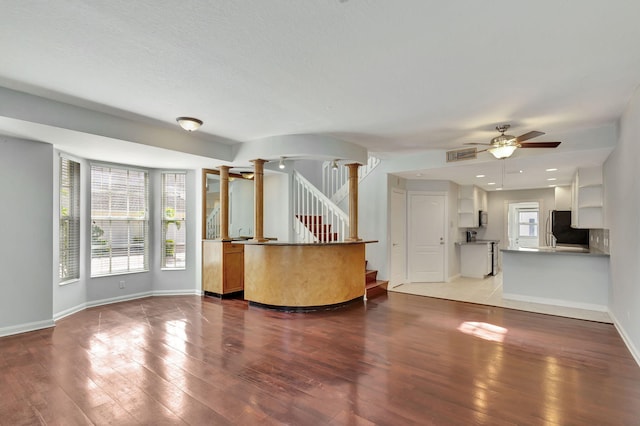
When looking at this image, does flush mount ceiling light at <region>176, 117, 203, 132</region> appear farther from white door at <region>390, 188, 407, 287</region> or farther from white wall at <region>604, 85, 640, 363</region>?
white wall at <region>604, 85, 640, 363</region>

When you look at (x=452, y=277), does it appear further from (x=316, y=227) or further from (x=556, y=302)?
(x=316, y=227)

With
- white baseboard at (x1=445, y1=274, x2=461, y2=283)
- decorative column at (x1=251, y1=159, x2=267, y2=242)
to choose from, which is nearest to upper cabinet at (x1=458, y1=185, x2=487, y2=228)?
white baseboard at (x1=445, y1=274, x2=461, y2=283)

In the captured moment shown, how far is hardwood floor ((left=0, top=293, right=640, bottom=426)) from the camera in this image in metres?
2.24

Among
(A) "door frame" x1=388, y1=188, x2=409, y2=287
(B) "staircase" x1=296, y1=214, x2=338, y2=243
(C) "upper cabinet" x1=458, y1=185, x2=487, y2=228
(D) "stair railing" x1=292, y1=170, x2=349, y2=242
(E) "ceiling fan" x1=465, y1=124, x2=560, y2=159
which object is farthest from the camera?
(C) "upper cabinet" x1=458, y1=185, x2=487, y2=228

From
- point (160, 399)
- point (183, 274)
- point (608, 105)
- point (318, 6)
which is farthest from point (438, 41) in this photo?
point (183, 274)

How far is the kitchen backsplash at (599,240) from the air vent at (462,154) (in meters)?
2.23

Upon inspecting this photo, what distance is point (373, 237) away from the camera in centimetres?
657

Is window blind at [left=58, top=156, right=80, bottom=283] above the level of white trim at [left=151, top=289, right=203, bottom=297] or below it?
above

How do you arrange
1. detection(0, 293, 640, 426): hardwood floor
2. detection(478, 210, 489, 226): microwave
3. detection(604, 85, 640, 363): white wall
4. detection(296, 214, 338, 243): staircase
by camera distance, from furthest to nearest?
detection(478, 210, 489, 226): microwave
detection(296, 214, 338, 243): staircase
detection(604, 85, 640, 363): white wall
detection(0, 293, 640, 426): hardwood floor

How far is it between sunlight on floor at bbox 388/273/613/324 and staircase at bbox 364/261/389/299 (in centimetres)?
35

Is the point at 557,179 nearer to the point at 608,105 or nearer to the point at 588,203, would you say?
the point at 588,203

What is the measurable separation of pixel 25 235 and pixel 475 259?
28.0ft

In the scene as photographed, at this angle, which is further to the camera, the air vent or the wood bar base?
the air vent

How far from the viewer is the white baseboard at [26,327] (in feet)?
12.6
